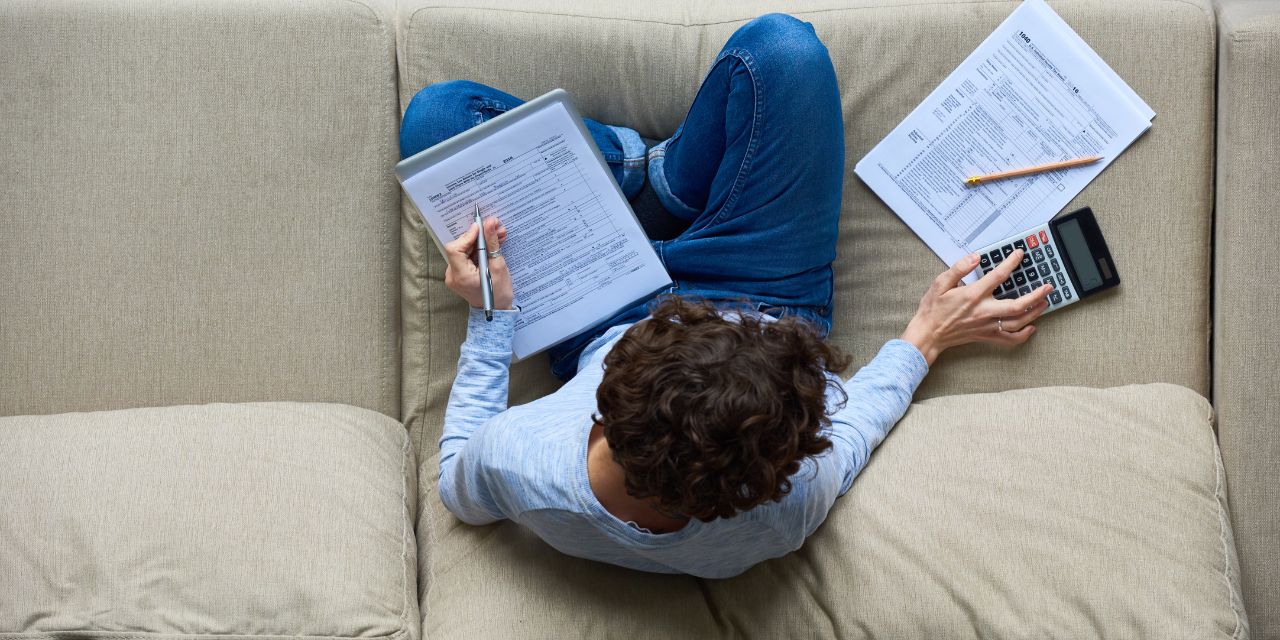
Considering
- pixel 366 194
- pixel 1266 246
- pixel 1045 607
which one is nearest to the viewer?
pixel 1045 607

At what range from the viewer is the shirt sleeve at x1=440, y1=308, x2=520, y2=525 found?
115cm

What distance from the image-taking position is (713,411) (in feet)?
2.68

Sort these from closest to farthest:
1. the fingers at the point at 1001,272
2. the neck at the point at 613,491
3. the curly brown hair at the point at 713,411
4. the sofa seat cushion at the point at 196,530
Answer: the curly brown hair at the point at 713,411 → the neck at the point at 613,491 → the sofa seat cushion at the point at 196,530 → the fingers at the point at 1001,272

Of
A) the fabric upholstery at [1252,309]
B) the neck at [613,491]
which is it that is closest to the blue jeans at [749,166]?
the neck at [613,491]

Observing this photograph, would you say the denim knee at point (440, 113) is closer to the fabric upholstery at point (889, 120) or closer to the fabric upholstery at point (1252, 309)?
the fabric upholstery at point (889, 120)

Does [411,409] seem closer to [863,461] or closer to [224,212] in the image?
[224,212]

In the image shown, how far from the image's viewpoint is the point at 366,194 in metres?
1.29

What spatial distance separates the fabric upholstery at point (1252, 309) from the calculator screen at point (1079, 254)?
0.52 feet

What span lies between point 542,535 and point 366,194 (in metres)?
0.54

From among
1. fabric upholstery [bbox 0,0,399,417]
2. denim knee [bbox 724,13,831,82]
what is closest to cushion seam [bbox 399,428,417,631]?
fabric upholstery [bbox 0,0,399,417]

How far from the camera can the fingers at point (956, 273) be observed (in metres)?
1.26

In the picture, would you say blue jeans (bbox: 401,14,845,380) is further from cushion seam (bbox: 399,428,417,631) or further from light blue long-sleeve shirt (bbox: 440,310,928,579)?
cushion seam (bbox: 399,428,417,631)

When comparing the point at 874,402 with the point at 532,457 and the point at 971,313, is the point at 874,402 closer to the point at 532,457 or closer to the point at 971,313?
the point at 971,313

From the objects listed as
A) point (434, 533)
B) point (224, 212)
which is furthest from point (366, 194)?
point (434, 533)
